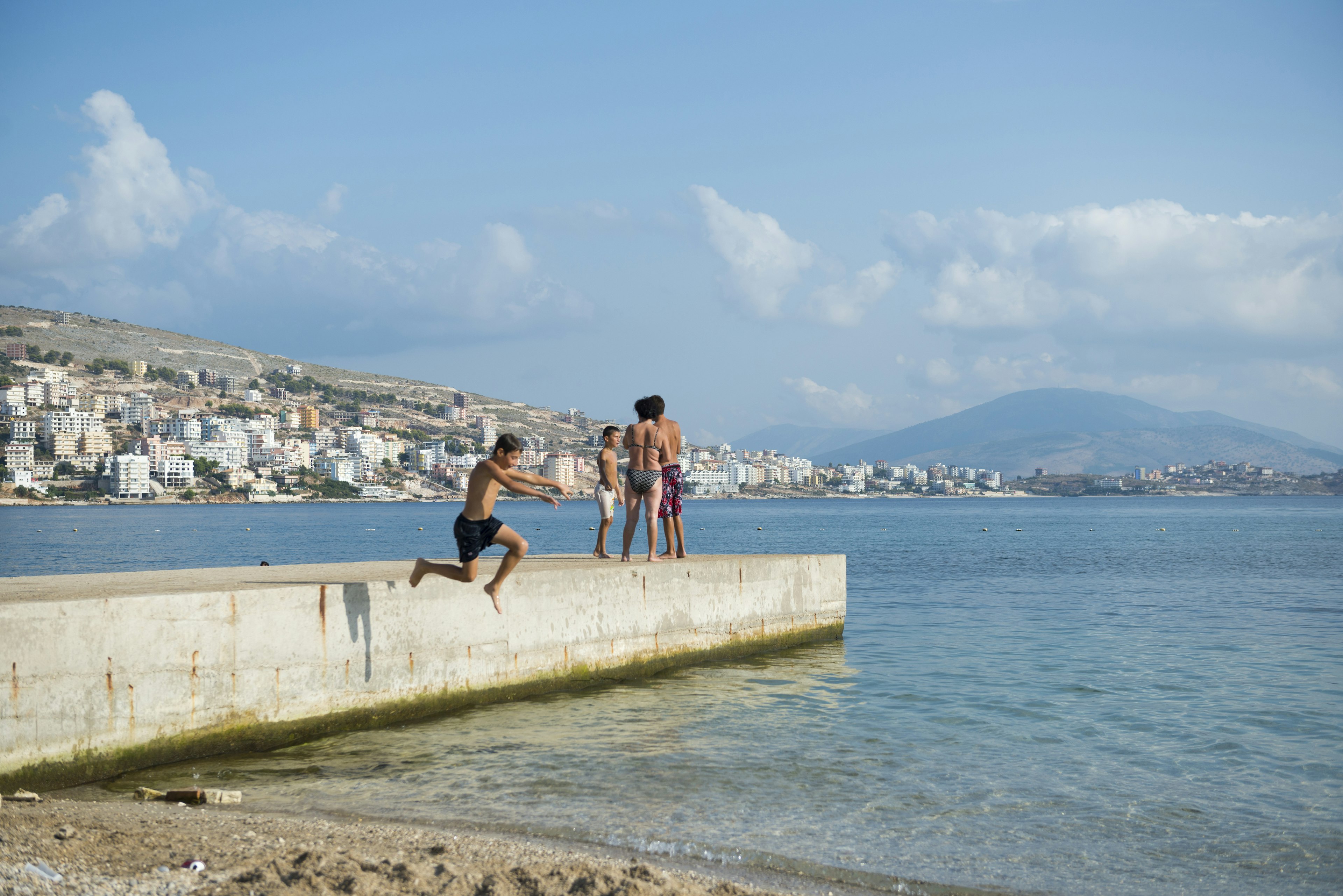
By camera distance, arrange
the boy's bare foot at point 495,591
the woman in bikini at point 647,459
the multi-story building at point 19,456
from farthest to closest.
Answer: the multi-story building at point 19,456
the woman in bikini at point 647,459
the boy's bare foot at point 495,591

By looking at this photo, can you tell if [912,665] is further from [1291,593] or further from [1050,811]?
[1291,593]

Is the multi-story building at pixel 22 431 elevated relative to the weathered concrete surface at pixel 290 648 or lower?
elevated

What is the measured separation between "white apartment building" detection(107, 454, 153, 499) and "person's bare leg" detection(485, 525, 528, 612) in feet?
587

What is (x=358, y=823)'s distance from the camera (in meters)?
6.96

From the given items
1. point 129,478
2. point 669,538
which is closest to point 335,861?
point 669,538

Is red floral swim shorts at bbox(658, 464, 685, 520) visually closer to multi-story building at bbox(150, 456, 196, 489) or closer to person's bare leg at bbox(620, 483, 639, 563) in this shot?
person's bare leg at bbox(620, 483, 639, 563)

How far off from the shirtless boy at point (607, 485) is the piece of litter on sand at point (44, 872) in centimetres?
773

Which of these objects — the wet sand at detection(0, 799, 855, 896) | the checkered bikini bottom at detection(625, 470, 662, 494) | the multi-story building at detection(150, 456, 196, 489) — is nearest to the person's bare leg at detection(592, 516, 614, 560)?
the checkered bikini bottom at detection(625, 470, 662, 494)

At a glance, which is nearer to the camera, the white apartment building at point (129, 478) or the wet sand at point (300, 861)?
the wet sand at point (300, 861)

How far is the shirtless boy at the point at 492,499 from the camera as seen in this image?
8609 millimetres

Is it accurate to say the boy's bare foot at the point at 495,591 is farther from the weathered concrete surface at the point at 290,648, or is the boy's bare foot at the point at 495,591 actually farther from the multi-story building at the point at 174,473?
the multi-story building at the point at 174,473

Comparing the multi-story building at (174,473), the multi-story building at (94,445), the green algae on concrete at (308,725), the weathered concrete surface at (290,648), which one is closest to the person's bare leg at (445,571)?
the weathered concrete surface at (290,648)

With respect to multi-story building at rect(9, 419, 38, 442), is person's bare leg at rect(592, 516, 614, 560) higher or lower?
lower

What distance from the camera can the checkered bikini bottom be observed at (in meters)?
12.4
